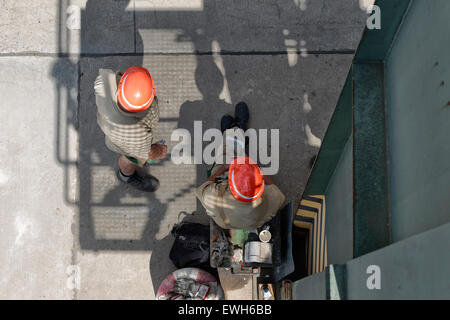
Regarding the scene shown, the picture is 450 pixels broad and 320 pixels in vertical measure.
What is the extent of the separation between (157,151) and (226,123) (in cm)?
94

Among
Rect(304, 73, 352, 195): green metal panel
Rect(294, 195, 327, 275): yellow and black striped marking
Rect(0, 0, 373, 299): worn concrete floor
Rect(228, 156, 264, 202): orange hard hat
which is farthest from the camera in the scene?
Rect(0, 0, 373, 299): worn concrete floor

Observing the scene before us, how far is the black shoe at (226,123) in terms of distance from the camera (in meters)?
4.64

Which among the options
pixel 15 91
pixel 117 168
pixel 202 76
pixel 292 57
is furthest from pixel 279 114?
pixel 15 91

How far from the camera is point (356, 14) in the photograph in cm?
487

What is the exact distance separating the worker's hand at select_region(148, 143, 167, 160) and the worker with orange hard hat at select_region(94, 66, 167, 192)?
14.3 inches

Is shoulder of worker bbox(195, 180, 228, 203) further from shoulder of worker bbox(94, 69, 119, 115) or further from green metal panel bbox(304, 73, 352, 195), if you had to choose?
shoulder of worker bbox(94, 69, 119, 115)

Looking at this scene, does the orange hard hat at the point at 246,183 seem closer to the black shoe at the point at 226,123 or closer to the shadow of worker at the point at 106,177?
the black shoe at the point at 226,123

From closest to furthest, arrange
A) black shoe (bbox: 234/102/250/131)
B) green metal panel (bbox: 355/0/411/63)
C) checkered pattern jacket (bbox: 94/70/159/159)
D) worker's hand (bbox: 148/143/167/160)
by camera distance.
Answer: green metal panel (bbox: 355/0/411/63)
checkered pattern jacket (bbox: 94/70/159/159)
worker's hand (bbox: 148/143/167/160)
black shoe (bbox: 234/102/250/131)

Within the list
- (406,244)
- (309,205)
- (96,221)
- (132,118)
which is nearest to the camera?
(406,244)

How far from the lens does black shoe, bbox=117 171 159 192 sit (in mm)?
4508

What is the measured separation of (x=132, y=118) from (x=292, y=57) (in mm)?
2492

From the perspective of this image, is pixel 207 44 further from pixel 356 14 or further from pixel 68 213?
pixel 68 213

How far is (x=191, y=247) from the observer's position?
168 inches

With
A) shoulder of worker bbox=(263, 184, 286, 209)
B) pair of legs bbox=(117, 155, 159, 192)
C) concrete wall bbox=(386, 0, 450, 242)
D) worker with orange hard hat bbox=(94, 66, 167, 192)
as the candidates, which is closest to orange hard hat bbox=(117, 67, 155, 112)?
worker with orange hard hat bbox=(94, 66, 167, 192)
